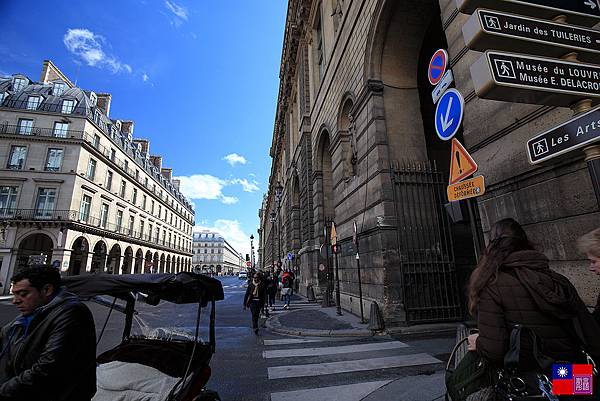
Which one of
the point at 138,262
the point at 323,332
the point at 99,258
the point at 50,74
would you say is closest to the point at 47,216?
the point at 99,258

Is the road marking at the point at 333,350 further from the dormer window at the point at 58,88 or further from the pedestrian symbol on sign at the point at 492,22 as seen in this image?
the dormer window at the point at 58,88

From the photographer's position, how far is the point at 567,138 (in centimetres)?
206

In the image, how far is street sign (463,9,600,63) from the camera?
242 cm

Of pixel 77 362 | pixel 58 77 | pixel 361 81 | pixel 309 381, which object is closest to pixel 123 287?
pixel 77 362

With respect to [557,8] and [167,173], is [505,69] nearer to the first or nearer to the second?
[557,8]

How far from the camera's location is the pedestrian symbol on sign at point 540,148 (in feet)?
7.32

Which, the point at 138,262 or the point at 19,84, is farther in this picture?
the point at 138,262

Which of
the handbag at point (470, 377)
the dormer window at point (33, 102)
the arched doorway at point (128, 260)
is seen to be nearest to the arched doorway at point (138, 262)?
the arched doorway at point (128, 260)

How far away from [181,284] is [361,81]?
328 inches

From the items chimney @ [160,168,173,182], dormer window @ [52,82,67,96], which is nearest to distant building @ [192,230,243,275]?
chimney @ [160,168,173,182]

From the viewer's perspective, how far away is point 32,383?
1.78 meters

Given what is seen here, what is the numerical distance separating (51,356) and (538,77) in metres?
4.05

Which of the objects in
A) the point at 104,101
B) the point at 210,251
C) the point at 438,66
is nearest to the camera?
the point at 438,66

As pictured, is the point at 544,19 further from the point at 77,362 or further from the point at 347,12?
the point at 347,12
